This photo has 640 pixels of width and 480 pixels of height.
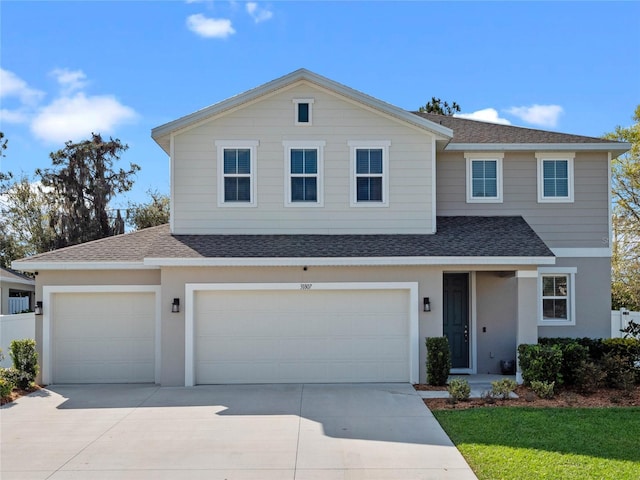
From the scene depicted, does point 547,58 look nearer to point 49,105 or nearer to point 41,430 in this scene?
point 41,430

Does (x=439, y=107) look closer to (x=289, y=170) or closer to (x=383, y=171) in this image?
(x=383, y=171)

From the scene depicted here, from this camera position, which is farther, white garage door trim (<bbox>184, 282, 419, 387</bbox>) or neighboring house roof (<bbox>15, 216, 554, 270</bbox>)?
white garage door trim (<bbox>184, 282, 419, 387</bbox>)

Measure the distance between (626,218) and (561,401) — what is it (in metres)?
18.6

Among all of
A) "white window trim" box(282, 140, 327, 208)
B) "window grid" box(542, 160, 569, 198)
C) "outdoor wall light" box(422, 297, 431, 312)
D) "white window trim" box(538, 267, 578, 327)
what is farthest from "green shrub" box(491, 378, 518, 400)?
"window grid" box(542, 160, 569, 198)

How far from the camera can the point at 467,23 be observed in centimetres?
1446

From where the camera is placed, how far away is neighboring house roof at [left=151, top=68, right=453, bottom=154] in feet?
44.0

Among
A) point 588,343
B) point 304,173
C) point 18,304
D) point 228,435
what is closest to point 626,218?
point 588,343

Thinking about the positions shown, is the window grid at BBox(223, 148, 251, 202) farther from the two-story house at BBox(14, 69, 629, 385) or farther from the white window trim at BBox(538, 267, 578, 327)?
the white window trim at BBox(538, 267, 578, 327)

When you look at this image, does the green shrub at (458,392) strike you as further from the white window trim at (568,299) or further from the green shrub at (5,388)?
the green shrub at (5,388)

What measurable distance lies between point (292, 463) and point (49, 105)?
21381 millimetres

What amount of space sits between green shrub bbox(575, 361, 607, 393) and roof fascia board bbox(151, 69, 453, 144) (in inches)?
224

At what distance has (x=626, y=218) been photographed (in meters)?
26.4

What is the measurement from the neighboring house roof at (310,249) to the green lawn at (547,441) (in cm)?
353

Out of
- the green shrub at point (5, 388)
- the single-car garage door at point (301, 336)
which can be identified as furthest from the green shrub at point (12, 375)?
the single-car garage door at point (301, 336)
